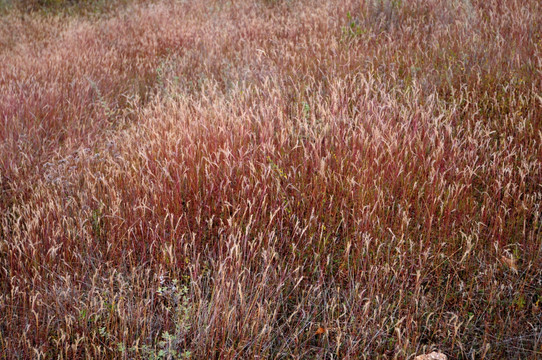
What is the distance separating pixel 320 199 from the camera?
239 cm

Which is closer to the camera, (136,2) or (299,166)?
(299,166)

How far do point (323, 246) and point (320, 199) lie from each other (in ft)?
1.19

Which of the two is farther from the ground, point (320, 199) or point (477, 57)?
point (477, 57)

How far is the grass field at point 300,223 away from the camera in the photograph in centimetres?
178

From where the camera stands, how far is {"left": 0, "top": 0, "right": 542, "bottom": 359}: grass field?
1.78m

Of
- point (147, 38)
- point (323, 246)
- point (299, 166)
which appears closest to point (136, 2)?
point (147, 38)

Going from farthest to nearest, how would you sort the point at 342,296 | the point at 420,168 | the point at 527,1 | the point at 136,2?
the point at 136,2, the point at 527,1, the point at 420,168, the point at 342,296

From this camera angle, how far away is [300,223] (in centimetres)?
233

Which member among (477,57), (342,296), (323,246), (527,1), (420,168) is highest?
(527,1)

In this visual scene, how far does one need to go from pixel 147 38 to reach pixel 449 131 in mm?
5198

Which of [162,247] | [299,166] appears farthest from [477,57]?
[162,247]

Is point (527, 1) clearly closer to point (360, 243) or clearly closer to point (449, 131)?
point (449, 131)

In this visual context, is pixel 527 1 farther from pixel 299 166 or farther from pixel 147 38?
pixel 147 38

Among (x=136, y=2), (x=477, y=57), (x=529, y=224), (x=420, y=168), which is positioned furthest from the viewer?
(x=136, y=2)
